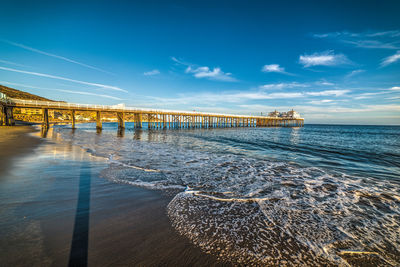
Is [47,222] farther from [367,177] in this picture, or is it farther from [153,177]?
[367,177]

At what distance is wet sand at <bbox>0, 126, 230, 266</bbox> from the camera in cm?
207

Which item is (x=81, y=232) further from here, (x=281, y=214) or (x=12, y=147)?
(x=12, y=147)

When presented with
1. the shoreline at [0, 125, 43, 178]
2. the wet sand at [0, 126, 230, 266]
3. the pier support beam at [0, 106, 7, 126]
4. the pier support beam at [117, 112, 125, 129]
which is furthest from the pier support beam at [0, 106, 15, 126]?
the wet sand at [0, 126, 230, 266]

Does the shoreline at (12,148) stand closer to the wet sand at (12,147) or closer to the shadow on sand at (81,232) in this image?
the wet sand at (12,147)

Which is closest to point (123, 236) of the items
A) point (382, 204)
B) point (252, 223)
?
point (252, 223)

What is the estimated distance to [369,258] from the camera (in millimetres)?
2355

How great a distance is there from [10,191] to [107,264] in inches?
156

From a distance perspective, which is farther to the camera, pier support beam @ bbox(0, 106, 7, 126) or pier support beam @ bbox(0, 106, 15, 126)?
pier support beam @ bbox(0, 106, 15, 126)

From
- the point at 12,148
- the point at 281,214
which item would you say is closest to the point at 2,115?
the point at 12,148

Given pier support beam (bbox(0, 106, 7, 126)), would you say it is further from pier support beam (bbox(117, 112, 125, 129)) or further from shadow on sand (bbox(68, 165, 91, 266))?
shadow on sand (bbox(68, 165, 91, 266))

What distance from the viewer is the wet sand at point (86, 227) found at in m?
2.07

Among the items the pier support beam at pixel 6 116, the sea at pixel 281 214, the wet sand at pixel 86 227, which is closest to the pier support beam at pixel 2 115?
the pier support beam at pixel 6 116

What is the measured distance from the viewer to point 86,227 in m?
2.73

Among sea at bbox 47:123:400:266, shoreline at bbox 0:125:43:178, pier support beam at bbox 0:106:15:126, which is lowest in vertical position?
sea at bbox 47:123:400:266
